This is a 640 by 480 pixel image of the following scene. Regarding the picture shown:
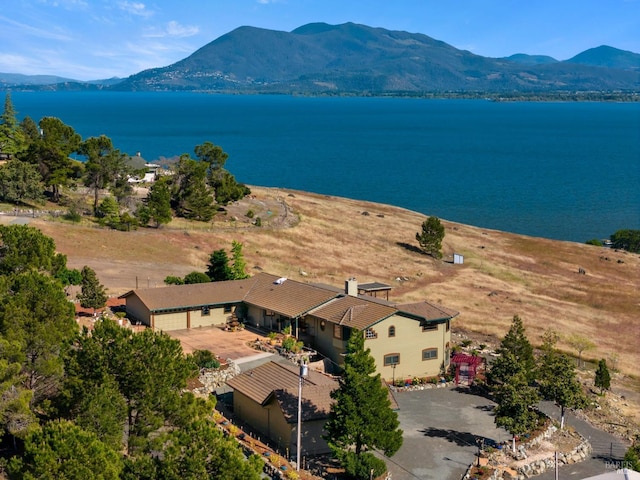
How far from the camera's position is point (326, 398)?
117ft

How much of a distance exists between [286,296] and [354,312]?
7.59 metres

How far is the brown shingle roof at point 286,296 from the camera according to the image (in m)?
50.0

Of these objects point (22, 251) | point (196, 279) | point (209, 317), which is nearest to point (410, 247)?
point (196, 279)

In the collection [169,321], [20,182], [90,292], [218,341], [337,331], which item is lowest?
[218,341]

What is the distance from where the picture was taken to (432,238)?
86.6 m

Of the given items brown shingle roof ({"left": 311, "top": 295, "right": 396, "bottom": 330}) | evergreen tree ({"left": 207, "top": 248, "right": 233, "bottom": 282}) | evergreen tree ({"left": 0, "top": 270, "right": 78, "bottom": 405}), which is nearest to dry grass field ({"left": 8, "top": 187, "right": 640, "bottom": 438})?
evergreen tree ({"left": 207, "top": 248, "right": 233, "bottom": 282})

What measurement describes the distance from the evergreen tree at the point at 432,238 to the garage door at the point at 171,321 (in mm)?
41594

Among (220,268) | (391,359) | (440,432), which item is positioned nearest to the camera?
(440,432)

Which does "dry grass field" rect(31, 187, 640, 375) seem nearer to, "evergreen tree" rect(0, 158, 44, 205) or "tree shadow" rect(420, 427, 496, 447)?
"evergreen tree" rect(0, 158, 44, 205)

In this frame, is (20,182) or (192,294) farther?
(20,182)

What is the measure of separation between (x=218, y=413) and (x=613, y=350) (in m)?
35.8

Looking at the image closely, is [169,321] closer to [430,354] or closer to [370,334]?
[370,334]

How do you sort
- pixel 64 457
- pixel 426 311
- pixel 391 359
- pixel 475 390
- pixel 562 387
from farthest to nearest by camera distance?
pixel 426 311
pixel 391 359
pixel 475 390
pixel 562 387
pixel 64 457

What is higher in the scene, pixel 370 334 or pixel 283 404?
pixel 370 334
